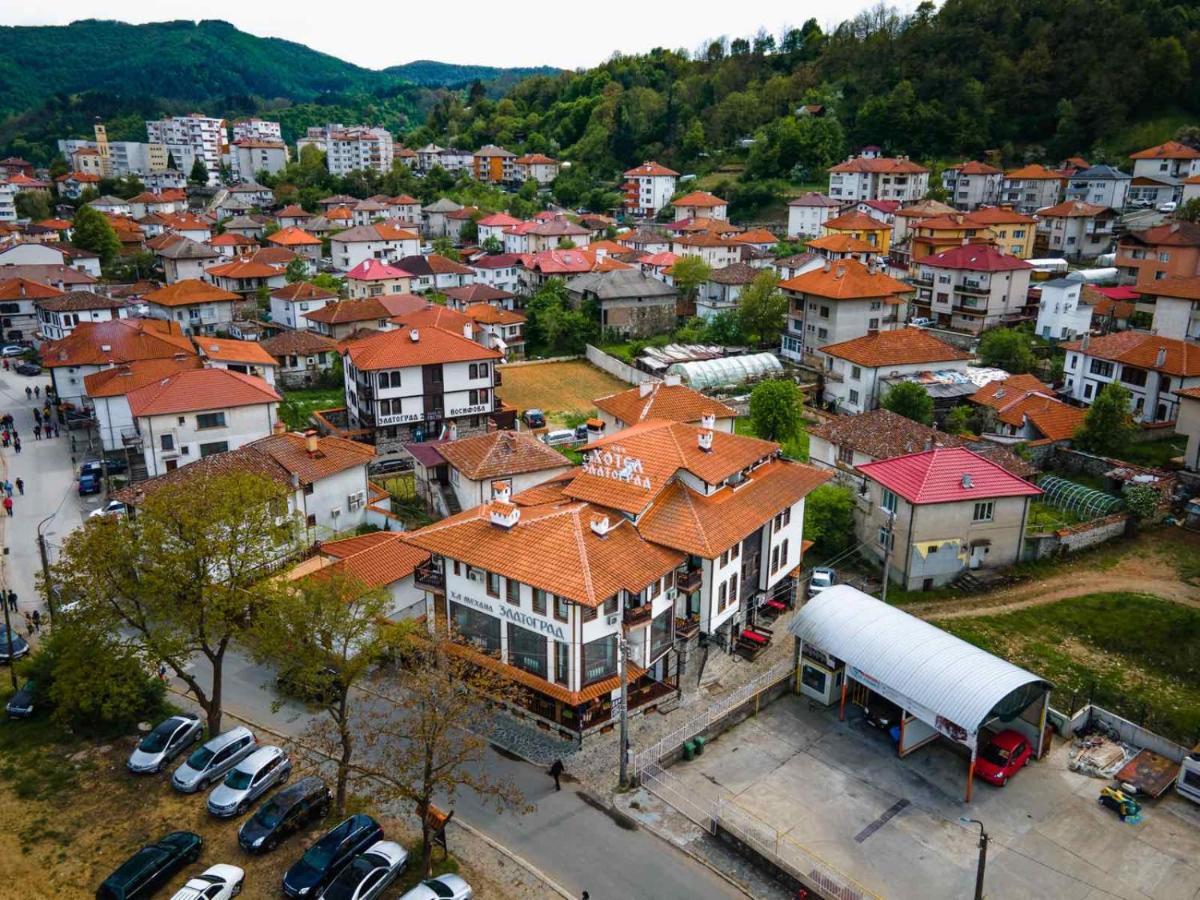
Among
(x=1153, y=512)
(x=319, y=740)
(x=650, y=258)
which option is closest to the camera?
(x=319, y=740)

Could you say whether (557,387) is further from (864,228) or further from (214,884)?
(214,884)

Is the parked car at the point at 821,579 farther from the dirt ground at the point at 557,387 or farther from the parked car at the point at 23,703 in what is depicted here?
the parked car at the point at 23,703

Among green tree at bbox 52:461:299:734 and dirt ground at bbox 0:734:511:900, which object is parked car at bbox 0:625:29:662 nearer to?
dirt ground at bbox 0:734:511:900

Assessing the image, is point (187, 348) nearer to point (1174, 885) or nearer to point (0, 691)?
point (0, 691)

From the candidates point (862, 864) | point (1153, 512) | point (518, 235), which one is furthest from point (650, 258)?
point (862, 864)

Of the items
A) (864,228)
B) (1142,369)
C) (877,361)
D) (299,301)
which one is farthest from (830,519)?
(864,228)

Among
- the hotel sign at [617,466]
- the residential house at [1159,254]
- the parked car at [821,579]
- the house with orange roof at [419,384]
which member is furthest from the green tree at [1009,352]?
the hotel sign at [617,466]
